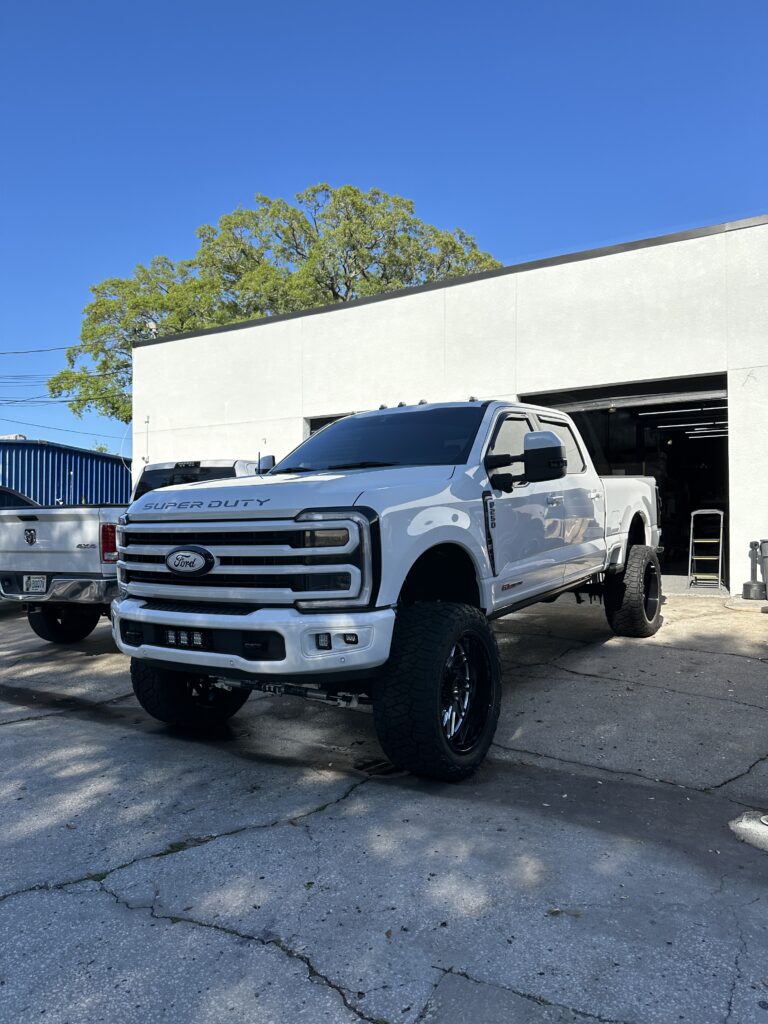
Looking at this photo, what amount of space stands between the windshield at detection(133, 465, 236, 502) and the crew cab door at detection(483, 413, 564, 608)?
16.2 feet

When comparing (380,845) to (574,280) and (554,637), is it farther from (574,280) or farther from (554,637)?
(574,280)

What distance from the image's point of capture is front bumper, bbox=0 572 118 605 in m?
6.53

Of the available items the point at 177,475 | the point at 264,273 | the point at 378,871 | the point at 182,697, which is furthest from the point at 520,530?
the point at 264,273

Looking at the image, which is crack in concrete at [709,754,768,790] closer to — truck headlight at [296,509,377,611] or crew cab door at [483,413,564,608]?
crew cab door at [483,413,564,608]

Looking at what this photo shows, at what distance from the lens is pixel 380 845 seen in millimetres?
3367

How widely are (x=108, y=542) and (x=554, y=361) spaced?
8158 mm

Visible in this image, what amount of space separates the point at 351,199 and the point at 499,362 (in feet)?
83.6

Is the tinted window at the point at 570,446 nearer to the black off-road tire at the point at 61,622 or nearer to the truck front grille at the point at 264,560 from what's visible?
the truck front grille at the point at 264,560

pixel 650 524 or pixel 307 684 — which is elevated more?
pixel 650 524

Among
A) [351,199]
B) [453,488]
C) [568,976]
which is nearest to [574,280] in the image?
[453,488]

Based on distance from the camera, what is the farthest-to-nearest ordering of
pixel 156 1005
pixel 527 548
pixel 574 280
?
pixel 574 280, pixel 527 548, pixel 156 1005

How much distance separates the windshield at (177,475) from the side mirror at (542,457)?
18.1ft

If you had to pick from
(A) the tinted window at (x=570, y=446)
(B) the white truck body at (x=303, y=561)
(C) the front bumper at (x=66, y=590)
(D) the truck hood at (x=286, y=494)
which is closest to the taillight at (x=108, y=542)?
(C) the front bumper at (x=66, y=590)

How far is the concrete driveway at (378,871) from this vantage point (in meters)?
2.35
